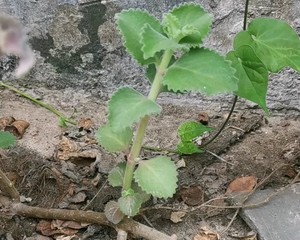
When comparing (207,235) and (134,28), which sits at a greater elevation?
(134,28)

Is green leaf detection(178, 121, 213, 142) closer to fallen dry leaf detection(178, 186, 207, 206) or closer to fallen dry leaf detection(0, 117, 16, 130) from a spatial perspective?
fallen dry leaf detection(178, 186, 207, 206)

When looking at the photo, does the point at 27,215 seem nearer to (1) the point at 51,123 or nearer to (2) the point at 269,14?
(1) the point at 51,123

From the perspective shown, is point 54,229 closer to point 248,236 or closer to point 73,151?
point 73,151

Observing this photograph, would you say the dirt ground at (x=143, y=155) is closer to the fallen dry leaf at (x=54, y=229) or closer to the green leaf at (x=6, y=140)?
the fallen dry leaf at (x=54, y=229)

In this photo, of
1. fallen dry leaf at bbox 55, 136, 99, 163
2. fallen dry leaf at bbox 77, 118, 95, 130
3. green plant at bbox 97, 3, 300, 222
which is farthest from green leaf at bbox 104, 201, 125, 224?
fallen dry leaf at bbox 77, 118, 95, 130

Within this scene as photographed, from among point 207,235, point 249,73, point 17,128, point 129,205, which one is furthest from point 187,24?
point 17,128

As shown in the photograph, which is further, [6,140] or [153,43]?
[6,140]
